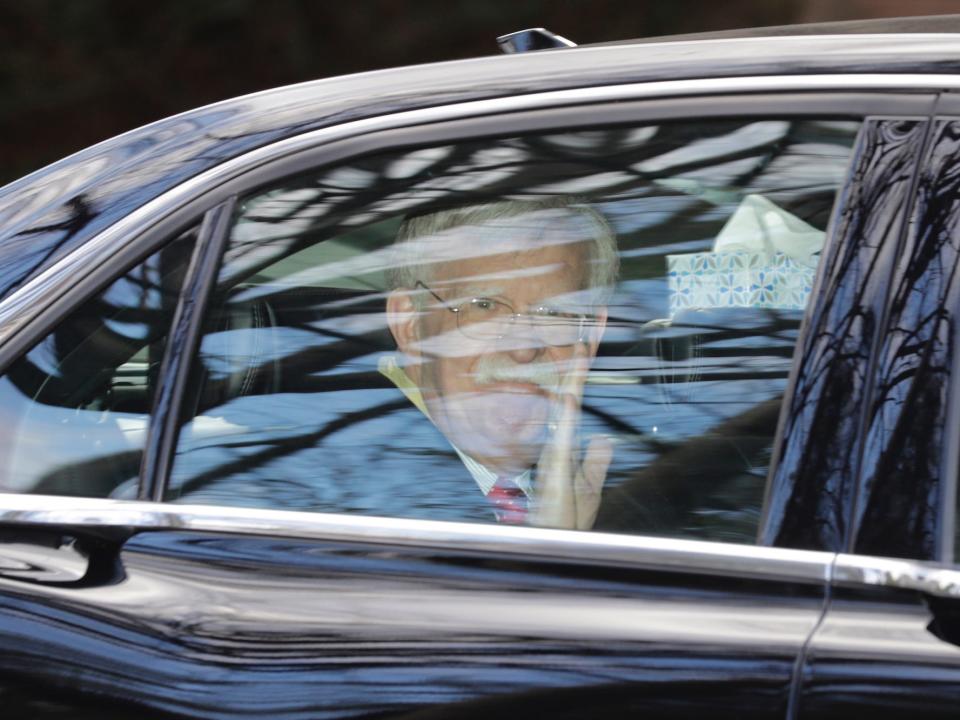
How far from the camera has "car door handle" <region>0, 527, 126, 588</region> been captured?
1.65 meters

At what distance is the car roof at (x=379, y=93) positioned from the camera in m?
1.72

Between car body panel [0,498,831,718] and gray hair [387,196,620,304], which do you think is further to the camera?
gray hair [387,196,620,304]

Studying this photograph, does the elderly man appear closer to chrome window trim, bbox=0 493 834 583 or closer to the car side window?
the car side window

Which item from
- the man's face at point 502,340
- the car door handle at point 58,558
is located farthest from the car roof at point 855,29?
the car door handle at point 58,558

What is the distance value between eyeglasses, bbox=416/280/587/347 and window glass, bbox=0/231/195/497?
33cm

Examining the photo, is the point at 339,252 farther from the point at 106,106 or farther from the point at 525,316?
the point at 106,106

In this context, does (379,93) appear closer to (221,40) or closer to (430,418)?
(430,418)

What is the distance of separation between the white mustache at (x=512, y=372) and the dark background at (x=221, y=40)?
6482mm

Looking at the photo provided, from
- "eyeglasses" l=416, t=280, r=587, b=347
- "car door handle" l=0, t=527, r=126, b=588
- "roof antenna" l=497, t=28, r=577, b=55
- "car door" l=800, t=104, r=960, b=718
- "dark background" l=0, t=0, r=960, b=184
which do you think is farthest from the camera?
"dark background" l=0, t=0, r=960, b=184

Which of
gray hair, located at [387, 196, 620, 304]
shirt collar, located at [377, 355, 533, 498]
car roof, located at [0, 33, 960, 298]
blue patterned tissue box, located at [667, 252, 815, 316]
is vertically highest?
car roof, located at [0, 33, 960, 298]

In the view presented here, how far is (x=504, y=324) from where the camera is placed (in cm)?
177

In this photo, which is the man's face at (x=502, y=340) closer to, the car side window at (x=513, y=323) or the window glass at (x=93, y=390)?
the car side window at (x=513, y=323)

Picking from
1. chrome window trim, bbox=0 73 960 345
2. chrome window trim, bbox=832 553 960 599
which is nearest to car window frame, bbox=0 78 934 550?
chrome window trim, bbox=0 73 960 345

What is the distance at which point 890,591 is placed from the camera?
4.87ft
